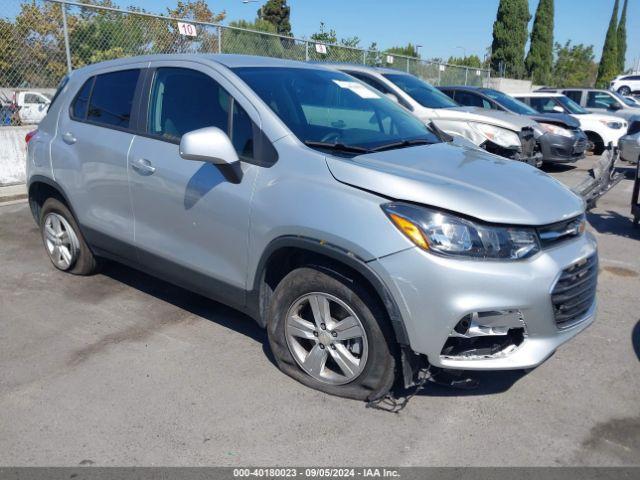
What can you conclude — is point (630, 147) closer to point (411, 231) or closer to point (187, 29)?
point (187, 29)

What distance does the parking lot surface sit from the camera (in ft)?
9.45

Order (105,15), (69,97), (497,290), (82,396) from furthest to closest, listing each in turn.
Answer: (105,15), (69,97), (82,396), (497,290)

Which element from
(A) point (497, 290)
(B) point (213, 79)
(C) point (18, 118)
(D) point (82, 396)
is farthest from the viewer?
(C) point (18, 118)

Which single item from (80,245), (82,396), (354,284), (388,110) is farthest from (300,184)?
(80,245)

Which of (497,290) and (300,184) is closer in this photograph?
(497,290)

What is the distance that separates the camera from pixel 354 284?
10.1 feet

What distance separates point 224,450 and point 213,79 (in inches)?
89.9

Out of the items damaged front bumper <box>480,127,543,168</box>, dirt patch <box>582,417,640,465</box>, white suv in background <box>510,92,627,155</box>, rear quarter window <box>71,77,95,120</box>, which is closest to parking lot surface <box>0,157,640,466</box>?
dirt patch <box>582,417,640,465</box>

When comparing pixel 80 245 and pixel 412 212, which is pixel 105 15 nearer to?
pixel 80 245

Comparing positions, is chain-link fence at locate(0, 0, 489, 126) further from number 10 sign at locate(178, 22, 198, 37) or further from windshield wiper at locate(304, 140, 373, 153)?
windshield wiper at locate(304, 140, 373, 153)

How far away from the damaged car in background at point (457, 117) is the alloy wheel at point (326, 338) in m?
5.90

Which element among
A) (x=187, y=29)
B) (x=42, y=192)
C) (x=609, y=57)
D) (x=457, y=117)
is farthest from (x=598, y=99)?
(x=609, y=57)

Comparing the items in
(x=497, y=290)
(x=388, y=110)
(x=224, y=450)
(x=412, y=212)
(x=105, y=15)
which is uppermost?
(x=105, y=15)

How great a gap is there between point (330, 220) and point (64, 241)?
311cm
